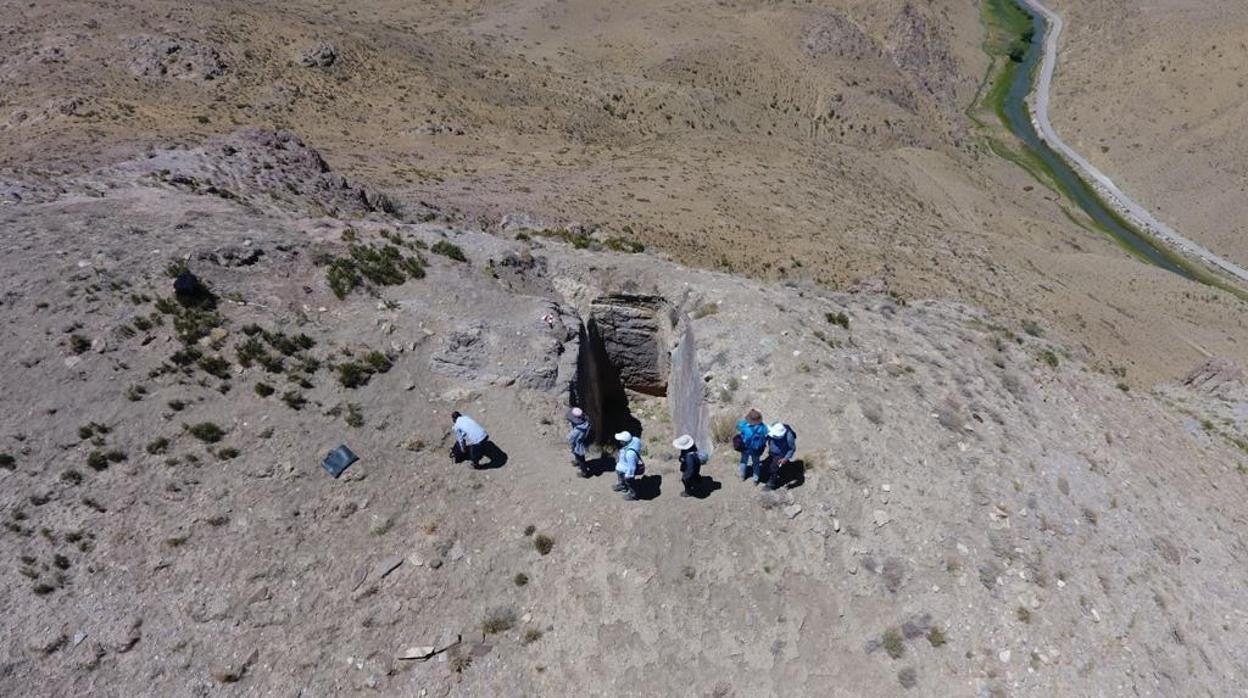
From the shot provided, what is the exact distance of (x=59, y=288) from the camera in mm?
16609

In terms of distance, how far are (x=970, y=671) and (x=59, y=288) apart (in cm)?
2048

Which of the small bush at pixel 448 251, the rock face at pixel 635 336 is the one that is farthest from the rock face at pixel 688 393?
the small bush at pixel 448 251

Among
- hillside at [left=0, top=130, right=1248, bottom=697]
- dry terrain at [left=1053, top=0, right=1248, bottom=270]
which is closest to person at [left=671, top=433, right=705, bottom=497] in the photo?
hillside at [left=0, top=130, right=1248, bottom=697]

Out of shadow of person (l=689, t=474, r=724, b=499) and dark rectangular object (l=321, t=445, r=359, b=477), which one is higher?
shadow of person (l=689, t=474, r=724, b=499)

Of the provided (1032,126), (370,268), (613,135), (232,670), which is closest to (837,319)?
(370,268)

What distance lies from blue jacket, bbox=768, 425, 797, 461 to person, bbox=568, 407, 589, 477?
383 centimetres

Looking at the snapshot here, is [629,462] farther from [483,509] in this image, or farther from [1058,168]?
[1058,168]

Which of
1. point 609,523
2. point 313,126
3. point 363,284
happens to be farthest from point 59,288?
point 313,126

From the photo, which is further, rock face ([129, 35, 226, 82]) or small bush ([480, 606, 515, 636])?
rock face ([129, 35, 226, 82])

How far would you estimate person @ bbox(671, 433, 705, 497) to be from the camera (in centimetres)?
1489

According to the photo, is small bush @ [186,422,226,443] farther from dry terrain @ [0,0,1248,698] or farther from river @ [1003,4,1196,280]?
river @ [1003,4,1196,280]

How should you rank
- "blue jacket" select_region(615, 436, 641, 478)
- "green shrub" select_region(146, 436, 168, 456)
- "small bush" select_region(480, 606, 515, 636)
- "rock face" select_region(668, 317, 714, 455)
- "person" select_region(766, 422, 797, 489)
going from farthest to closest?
"rock face" select_region(668, 317, 714, 455) → "person" select_region(766, 422, 797, 489) → "blue jacket" select_region(615, 436, 641, 478) → "green shrub" select_region(146, 436, 168, 456) → "small bush" select_region(480, 606, 515, 636)

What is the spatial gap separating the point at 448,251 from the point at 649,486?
33.0 ft

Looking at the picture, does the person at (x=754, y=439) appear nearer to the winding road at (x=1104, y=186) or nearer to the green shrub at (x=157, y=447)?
the green shrub at (x=157, y=447)
